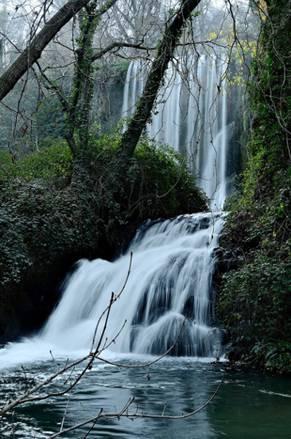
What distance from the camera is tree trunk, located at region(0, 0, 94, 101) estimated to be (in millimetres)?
3564

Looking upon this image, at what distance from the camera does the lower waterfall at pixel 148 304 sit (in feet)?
30.1

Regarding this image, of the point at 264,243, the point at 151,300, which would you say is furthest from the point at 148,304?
the point at 264,243

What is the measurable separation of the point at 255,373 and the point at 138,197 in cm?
652

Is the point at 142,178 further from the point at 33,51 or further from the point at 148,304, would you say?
the point at 33,51

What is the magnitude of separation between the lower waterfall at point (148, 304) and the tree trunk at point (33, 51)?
198 inches

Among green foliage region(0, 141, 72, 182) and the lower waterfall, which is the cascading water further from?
green foliage region(0, 141, 72, 182)

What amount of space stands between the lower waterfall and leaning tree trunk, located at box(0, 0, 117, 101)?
5036mm

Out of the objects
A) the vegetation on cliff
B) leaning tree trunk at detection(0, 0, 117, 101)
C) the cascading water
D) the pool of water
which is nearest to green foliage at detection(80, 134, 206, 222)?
the cascading water

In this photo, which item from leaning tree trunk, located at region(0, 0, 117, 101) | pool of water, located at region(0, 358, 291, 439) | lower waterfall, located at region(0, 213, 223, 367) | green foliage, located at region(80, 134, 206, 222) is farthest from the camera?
green foliage, located at region(80, 134, 206, 222)

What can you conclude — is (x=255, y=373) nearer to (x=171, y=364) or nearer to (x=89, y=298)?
(x=171, y=364)

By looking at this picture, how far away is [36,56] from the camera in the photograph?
3.66 meters

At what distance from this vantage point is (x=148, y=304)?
998 cm

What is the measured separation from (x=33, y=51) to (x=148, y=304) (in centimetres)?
676

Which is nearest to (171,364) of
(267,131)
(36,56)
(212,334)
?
(212,334)
